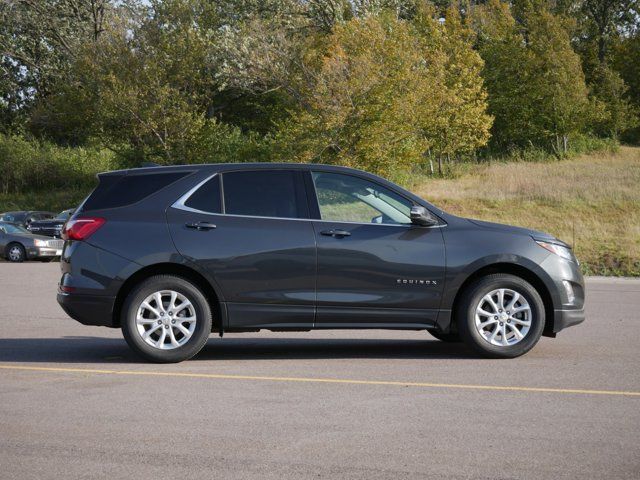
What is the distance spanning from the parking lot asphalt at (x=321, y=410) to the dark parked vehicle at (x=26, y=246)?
22.2m

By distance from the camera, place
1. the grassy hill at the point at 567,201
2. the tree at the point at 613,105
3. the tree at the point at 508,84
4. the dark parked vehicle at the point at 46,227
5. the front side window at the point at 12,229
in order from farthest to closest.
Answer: the tree at the point at 613,105, the tree at the point at 508,84, the dark parked vehicle at the point at 46,227, the front side window at the point at 12,229, the grassy hill at the point at 567,201

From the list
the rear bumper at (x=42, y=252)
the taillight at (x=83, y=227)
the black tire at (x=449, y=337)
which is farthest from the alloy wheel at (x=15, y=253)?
the black tire at (x=449, y=337)

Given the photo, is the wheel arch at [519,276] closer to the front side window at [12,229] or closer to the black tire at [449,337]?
the black tire at [449,337]

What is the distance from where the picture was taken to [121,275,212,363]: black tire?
898 cm

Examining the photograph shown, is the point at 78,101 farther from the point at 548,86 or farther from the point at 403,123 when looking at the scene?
the point at 548,86

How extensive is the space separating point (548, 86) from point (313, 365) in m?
55.6

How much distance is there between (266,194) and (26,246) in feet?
81.1

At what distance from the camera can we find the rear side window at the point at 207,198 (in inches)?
367

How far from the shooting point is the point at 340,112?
41.7m

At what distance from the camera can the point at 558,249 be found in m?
9.59

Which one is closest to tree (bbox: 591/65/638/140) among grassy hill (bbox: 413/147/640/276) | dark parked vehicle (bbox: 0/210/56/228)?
grassy hill (bbox: 413/147/640/276)

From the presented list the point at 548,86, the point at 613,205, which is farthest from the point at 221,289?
the point at 548,86

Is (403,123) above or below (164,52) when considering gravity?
below

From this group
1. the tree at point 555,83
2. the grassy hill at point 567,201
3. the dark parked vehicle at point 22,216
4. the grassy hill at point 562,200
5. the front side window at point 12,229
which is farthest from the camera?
the tree at point 555,83
